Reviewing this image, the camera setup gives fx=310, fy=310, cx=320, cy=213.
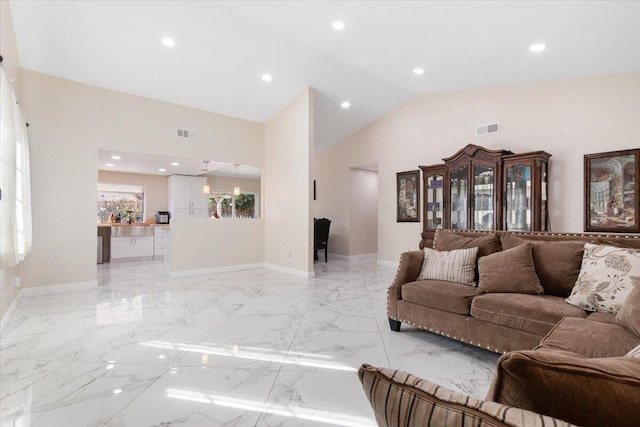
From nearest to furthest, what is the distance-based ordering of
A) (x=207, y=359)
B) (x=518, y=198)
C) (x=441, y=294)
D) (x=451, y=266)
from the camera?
(x=207, y=359)
(x=441, y=294)
(x=451, y=266)
(x=518, y=198)

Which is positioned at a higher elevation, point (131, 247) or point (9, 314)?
point (131, 247)

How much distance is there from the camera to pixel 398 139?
21.1 ft

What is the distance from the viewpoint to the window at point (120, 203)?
7746mm

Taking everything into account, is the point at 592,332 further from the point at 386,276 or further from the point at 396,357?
the point at 386,276

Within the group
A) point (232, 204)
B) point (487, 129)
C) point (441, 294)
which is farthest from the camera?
point (232, 204)

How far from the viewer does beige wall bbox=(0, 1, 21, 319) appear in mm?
2871

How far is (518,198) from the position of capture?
4449 millimetres

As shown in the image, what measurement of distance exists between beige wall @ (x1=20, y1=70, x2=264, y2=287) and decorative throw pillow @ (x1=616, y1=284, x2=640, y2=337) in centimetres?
562

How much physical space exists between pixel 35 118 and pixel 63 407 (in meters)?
4.08

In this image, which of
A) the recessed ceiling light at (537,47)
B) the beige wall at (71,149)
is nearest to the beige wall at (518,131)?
the recessed ceiling light at (537,47)

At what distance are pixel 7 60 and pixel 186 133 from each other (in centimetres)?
236

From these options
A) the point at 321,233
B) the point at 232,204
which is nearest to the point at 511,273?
the point at 321,233

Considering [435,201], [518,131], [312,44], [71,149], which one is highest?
[312,44]

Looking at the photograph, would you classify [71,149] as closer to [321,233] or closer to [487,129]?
[321,233]
